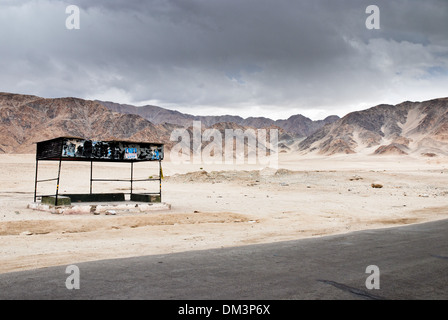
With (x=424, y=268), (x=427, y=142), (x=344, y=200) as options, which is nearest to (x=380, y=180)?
(x=344, y=200)

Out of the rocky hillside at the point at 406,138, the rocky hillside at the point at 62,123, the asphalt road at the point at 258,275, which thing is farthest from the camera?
the rocky hillside at the point at 62,123

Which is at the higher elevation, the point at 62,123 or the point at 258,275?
the point at 62,123

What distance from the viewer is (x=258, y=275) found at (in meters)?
6.72

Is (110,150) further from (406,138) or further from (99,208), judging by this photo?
(406,138)

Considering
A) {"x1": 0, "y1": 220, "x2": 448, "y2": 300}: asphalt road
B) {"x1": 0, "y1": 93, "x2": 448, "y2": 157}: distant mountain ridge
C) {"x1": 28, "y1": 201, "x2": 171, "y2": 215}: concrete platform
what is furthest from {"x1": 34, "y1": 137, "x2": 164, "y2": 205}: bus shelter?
{"x1": 0, "y1": 93, "x2": 448, "y2": 157}: distant mountain ridge

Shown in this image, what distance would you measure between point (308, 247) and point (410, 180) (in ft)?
129

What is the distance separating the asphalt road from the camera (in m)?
5.64

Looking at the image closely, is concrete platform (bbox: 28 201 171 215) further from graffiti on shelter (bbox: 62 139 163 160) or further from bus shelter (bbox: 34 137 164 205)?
graffiti on shelter (bbox: 62 139 163 160)

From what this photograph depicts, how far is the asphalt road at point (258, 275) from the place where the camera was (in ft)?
18.5

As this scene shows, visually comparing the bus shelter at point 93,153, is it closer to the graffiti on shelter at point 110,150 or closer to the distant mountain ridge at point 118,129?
the graffiti on shelter at point 110,150

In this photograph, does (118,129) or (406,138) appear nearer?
(406,138)

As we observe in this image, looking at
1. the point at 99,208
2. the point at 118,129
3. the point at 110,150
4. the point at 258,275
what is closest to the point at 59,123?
the point at 118,129

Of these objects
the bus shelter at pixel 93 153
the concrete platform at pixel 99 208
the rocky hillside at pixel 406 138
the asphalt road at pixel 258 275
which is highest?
the rocky hillside at pixel 406 138

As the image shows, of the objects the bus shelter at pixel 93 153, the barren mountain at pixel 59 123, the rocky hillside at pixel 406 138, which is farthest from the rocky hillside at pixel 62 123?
the bus shelter at pixel 93 153
